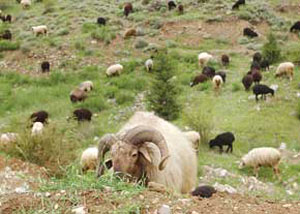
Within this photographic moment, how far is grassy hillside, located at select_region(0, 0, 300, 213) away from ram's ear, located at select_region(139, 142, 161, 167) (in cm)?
374

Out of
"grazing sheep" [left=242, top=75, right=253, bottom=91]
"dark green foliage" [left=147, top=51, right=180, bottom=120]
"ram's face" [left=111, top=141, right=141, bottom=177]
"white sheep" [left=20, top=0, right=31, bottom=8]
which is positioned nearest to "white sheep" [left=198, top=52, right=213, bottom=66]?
"grazing sheep" [left=242, top=75, right=253, bottom=91]

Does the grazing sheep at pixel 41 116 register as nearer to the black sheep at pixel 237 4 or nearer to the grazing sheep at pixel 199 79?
the grazing sheep at pixel 199 79

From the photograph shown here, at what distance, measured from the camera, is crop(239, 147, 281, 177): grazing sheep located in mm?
14266

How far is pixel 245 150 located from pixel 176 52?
11998mm

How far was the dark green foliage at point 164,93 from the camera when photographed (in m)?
19.6

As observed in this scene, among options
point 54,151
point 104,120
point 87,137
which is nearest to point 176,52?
point 104,120

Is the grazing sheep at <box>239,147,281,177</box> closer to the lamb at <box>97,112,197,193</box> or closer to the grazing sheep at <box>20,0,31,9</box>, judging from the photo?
the lamb at <box>97,112,197,193</box>

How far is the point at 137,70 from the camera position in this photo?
26.5m

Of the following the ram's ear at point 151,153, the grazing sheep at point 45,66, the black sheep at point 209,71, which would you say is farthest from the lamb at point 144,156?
the grazing sheep at point 45,66

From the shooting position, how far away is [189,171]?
31.2ft

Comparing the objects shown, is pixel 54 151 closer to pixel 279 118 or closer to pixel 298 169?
pixel 298 169

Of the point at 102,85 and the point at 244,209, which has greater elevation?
the point at 244,209

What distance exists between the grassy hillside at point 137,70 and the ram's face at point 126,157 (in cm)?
376

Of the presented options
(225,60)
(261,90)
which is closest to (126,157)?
(261,90)
